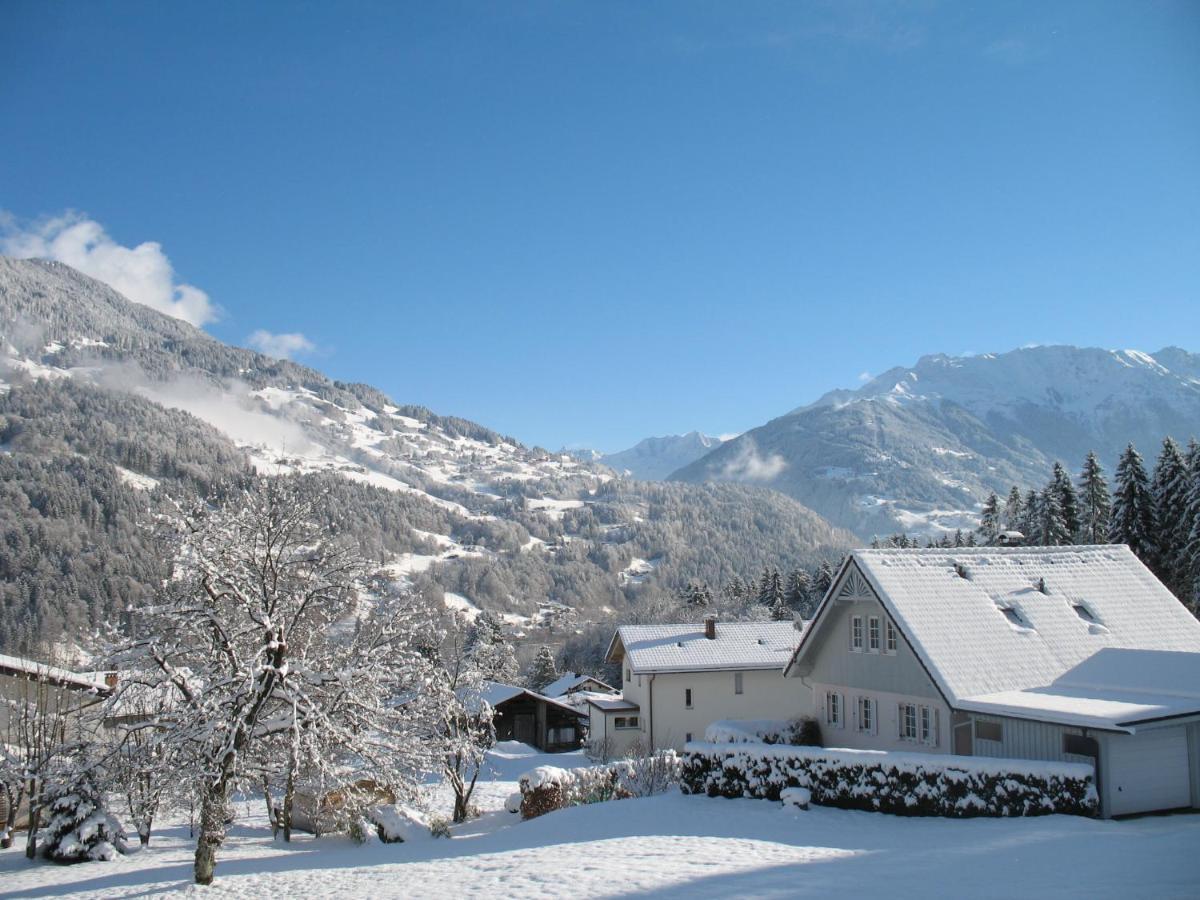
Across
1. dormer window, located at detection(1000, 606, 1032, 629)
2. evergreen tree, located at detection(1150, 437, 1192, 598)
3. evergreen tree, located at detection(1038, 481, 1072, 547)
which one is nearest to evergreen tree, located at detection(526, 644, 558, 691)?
evergreen tree, located at detection(1038, 481, 1072, 547)

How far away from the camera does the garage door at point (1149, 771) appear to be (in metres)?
17.5

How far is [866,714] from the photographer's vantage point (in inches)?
1037

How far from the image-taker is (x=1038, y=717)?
Result: 18391 millimetres

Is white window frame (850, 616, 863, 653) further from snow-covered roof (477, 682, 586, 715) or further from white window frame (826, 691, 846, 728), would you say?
snow-covered roof (477, 682, 586, 715)

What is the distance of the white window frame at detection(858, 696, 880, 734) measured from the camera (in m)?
25.5

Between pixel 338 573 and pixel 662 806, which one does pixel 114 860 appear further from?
pixel 662 806

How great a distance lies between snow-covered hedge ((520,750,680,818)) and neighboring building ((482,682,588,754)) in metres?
32.1

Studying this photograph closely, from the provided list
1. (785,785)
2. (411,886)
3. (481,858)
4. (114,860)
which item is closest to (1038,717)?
(785,785)

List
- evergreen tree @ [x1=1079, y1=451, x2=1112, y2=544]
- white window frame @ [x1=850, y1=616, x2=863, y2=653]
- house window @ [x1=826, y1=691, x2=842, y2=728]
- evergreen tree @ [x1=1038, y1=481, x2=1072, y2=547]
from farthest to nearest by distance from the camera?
1. evergreen tree @ [x1=1079, y1=451, x2=1112, y2=544]
2. evergreen tree @ [x1=1038, y1=481, x2=1072, y2=547]
3. house window @ [x1=826, y1=691, x2=842, y2=728]
4. white window frame @ [x1=850, y1=616, x2=863, y2=653]

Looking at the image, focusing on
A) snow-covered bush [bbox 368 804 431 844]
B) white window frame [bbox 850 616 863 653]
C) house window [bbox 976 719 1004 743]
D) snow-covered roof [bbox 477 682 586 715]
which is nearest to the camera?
house window [bbox 976 719 1004 743]

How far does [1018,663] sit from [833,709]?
7460 millimetres

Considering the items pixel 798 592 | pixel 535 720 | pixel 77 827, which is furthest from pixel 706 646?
pixel 798 592

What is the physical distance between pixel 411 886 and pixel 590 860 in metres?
3.19

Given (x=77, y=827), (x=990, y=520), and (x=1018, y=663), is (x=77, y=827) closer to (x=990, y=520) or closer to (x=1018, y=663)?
(x=1018, y=663)
